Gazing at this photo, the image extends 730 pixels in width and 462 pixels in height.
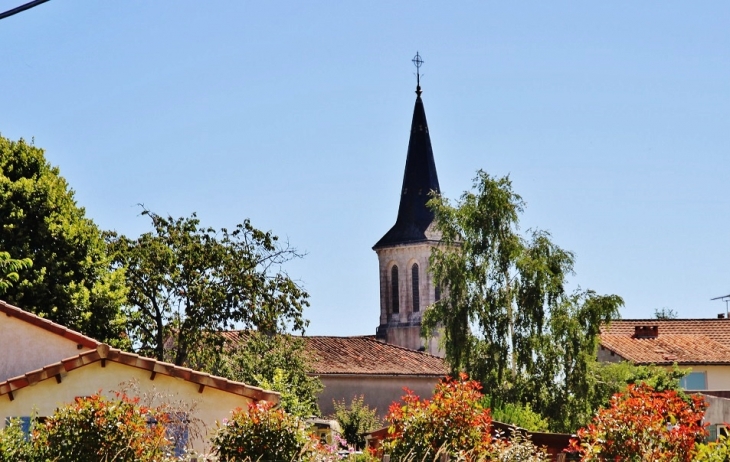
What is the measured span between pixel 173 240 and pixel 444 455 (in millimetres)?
27365

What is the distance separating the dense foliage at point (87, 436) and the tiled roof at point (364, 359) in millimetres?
40590

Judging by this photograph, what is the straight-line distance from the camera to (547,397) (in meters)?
39.2

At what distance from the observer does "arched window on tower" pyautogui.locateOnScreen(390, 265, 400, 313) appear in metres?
99.7

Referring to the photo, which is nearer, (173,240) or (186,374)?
(186,374)

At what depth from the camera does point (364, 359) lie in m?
59.1

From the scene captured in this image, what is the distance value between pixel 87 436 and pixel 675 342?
47.8 meters

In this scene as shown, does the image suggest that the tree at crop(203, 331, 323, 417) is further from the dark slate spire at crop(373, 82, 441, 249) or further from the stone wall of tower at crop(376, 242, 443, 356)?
the dark slate spire at crop(373, 82, 441, 249)

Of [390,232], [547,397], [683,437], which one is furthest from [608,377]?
[390,232]

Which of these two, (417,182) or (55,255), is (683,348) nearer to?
(55,255)

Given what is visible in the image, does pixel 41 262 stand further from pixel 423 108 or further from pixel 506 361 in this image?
pixel 423 108

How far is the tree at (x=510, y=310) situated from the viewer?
39594 millimetres

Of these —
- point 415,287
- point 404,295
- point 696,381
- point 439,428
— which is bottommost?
point 439,428

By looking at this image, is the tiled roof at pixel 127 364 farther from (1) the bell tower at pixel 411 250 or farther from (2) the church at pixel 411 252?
(1) the bell tower at pixel 411 250

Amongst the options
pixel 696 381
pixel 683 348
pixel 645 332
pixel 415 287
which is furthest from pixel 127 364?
pixel 415 287
